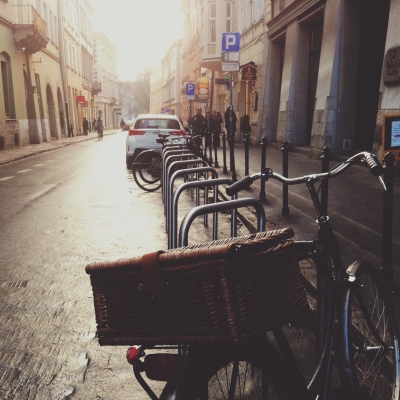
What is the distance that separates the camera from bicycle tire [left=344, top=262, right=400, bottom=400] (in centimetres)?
242

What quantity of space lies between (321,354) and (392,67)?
8.89m

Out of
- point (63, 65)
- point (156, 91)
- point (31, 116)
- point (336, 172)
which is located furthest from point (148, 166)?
point (156, 91)

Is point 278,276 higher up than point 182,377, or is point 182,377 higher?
point 278,276

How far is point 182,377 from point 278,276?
460mm

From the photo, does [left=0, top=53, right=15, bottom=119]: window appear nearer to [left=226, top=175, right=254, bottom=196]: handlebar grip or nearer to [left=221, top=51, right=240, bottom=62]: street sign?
[left=221, top=51, right=240, bottom=62]: street sign

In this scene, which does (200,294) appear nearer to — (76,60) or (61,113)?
(61,113)

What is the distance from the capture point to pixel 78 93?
5047cm

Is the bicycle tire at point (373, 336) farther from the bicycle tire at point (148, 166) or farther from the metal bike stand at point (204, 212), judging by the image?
the bicycle tire at point (148, 166)

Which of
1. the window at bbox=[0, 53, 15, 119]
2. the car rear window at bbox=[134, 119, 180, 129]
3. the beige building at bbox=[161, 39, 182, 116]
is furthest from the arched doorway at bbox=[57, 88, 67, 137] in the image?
the beige building at bbox=[161, 39, 182, 116]

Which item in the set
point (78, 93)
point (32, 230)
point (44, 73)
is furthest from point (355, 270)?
point (78, 93)

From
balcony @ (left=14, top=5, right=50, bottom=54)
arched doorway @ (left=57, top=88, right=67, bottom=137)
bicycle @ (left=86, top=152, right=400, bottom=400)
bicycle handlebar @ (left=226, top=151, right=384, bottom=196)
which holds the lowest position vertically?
arched doorway @ (left=57, top=88, right=67, bottom=137)

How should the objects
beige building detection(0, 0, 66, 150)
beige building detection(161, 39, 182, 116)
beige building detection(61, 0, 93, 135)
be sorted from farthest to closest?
1. beige building detection(161, 39, 182, 116)
2. beige building detection(61, 0, 93, 135)
3. beige building detection(0, 0, 66, 150)

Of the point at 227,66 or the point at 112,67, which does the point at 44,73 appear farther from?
the point at 112,67

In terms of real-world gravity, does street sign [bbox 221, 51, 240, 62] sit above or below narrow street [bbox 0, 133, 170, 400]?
above
